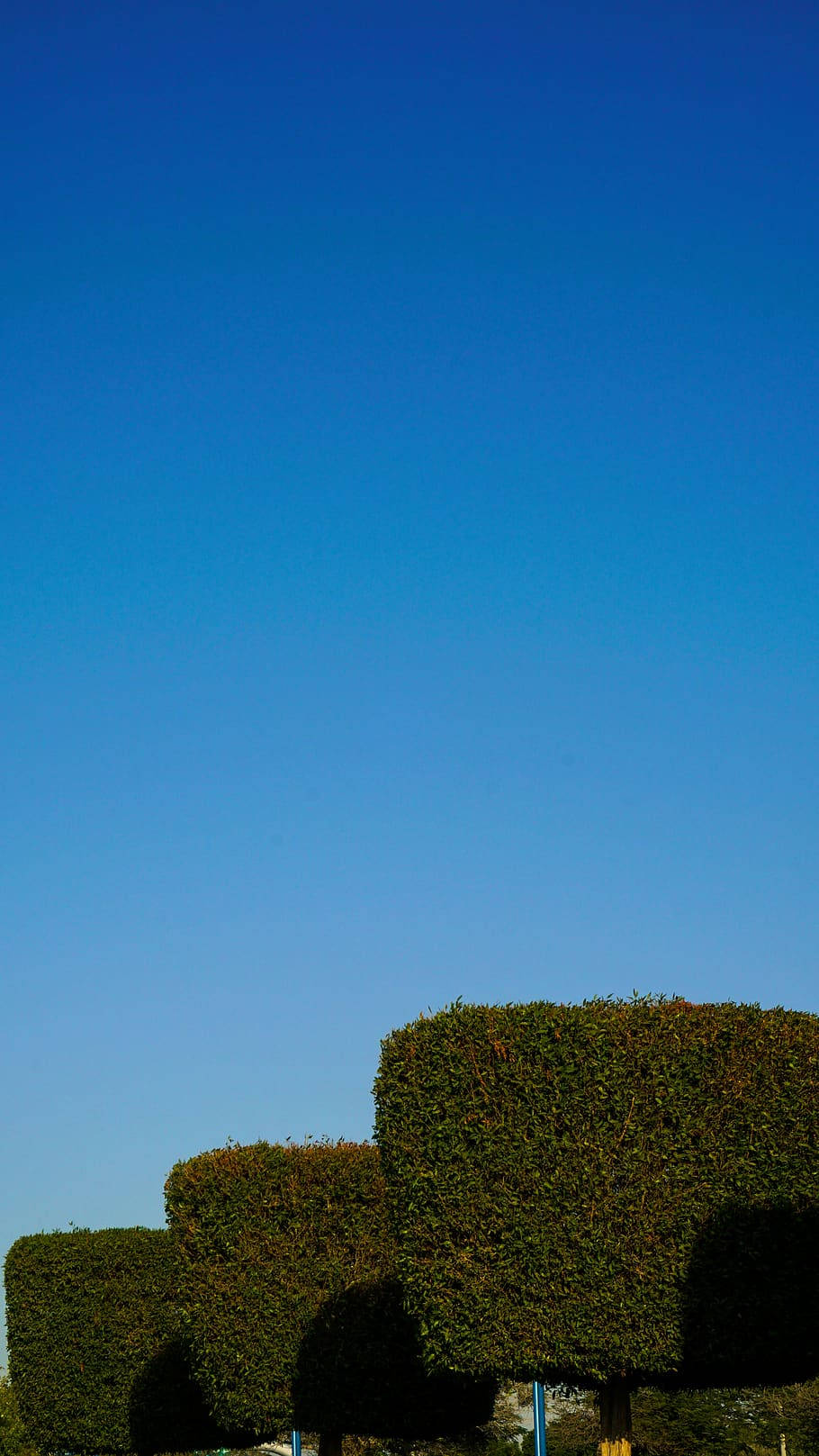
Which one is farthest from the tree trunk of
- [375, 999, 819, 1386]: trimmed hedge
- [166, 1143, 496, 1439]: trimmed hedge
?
[166, 1143, 496, 1439]: trimmed hedge

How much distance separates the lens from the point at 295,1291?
2367 cm

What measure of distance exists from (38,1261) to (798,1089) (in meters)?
22.8

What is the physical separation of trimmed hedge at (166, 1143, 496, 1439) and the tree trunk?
21.8 ft

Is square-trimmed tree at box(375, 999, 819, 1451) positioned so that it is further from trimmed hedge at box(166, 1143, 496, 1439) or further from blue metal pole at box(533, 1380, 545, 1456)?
trimmed hedge at box(166, 1143, 496, 1439)

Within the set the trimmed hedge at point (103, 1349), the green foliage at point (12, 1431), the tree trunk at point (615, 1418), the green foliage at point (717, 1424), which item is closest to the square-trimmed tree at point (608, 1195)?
the tree trunk at point (615, 1418)

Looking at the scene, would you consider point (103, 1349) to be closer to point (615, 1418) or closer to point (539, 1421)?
point (539, 1421)

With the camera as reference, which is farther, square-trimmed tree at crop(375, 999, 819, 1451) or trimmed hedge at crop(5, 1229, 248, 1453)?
trimmed hedge at crop(5, 1229, 248, 1453)

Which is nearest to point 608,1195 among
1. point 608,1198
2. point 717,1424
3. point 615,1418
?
point 608,1198

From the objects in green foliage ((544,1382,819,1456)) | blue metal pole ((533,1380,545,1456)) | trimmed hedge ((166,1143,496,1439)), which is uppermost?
trimmed hedge ((166,1143,496,1439))

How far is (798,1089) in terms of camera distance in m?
17.4

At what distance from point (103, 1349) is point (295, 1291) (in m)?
11.2

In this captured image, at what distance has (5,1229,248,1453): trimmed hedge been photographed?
31.8 m

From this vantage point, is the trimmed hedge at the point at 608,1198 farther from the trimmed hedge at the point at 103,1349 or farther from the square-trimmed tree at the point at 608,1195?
the trimmed hedge at the point at 103,1349

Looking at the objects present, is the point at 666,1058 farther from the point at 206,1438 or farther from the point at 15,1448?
the point at 15,1448
